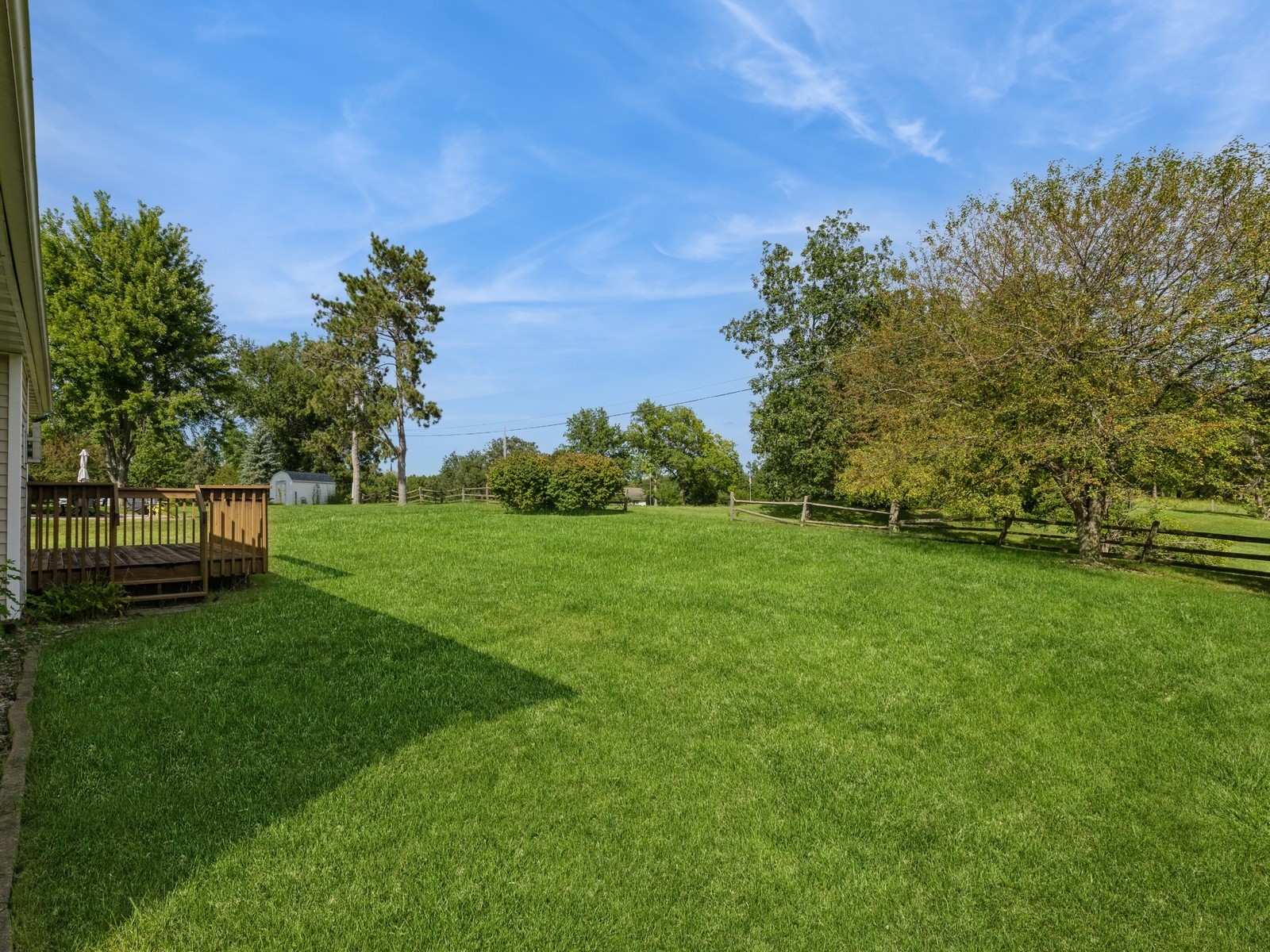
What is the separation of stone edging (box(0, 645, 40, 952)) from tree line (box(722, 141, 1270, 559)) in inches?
523

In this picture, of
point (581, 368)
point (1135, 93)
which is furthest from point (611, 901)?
point (581, 368)

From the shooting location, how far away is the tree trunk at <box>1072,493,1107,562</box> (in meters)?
12.1

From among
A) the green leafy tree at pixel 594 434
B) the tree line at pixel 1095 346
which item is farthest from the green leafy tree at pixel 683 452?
the tree line at pixel 1095 346

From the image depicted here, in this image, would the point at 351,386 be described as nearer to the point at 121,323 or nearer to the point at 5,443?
the point at 121,323

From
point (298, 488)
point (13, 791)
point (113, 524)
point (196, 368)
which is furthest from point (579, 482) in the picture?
point (298, 488)

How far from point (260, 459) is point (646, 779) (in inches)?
1731

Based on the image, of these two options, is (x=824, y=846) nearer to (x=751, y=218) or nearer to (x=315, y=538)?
(x=315, y=538)

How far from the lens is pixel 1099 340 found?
1084 cm

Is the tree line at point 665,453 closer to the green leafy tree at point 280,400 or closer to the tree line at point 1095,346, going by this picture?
the green leafy tree at point 280,400

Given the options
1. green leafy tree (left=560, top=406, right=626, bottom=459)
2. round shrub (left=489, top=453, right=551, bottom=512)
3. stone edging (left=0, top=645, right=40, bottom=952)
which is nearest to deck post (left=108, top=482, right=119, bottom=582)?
stone edging (left=0, top=645, right=40, bottom=952)

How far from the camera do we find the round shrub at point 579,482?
20.8m

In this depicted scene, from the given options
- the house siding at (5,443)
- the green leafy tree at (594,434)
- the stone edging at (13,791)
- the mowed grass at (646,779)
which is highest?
the green leafy tree at (594,434)

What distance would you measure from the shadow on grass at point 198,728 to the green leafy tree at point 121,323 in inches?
923

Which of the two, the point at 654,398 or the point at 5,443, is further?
the point at 654,398
